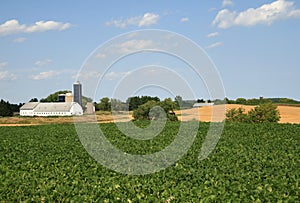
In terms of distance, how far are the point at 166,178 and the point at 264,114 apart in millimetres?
28778

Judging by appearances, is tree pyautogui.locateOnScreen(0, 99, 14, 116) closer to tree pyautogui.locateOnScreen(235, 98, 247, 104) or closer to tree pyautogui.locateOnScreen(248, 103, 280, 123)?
tree pyautogui.locateOnScreen(235, 98, 247, 104)

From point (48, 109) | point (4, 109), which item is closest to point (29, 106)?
point (48, 109)

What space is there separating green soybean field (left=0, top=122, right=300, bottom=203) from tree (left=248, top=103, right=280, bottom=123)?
19534 millimetres

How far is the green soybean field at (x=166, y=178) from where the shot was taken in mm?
9648

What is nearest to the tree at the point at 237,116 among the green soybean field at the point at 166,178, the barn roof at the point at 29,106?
the green soybean field at the point at 166,178

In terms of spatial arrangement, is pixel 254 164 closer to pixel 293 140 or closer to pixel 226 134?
pixel 293 140

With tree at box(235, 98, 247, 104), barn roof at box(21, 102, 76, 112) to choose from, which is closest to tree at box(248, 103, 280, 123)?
tree at box(235, 98, 247, 104)

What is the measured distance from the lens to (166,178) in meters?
12.0

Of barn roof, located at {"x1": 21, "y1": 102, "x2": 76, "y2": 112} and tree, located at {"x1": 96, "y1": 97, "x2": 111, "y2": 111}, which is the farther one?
barn roof, located at {"x1": 21, "y1": 102, "x2": 76, "y2": 112}

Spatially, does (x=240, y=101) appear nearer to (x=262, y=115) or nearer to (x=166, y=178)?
(x=262, y=115)

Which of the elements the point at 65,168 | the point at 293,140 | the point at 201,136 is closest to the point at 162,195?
the point at 65,168

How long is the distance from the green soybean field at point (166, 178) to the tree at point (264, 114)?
1953 cm

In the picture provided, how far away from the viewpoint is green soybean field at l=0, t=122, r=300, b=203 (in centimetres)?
965

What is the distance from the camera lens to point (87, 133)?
87.8ft
